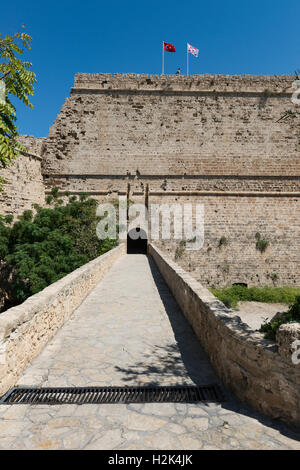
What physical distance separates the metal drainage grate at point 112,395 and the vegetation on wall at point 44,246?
334 inches

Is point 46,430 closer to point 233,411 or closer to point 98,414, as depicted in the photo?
point 98,414

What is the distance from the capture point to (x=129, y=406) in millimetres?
2760

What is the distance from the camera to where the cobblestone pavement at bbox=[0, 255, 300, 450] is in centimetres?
221

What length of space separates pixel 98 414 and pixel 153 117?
694 inches

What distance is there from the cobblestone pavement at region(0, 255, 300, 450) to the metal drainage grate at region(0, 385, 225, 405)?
11 centimetres

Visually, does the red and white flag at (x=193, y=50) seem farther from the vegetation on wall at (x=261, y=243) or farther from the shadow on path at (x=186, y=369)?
the shadow on path at (x=186, y=369)

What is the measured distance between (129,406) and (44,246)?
34.5 feet

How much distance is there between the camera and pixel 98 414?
8.57 ft

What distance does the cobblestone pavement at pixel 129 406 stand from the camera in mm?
2209

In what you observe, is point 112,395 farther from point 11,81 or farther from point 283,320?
point 11,81

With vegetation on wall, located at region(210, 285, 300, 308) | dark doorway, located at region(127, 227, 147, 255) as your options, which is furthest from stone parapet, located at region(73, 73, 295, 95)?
vegetation on wall, located at region(210, 285, 300, 308)

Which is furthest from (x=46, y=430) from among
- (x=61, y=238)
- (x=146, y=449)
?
(x=61, y=238)

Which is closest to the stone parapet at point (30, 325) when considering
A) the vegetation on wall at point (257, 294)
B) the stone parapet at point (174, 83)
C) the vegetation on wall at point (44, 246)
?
the vegetation on wall at point (44, 246)

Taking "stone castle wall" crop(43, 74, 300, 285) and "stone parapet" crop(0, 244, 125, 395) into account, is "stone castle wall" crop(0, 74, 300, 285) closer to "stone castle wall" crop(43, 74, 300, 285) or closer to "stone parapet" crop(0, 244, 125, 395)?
"stone castle wall" crop(43, 74, 300, 285)
